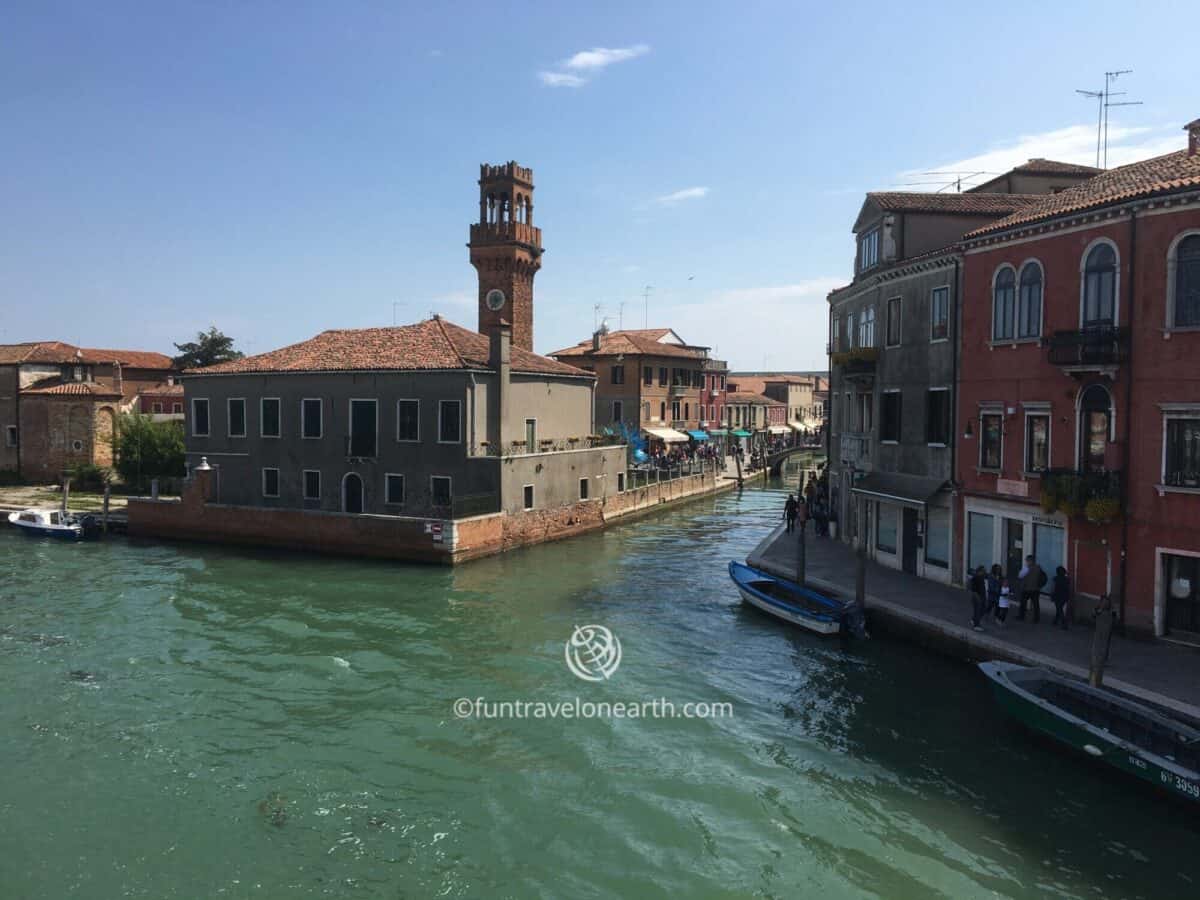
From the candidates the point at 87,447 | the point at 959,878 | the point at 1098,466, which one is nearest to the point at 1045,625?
the point at 1098,466

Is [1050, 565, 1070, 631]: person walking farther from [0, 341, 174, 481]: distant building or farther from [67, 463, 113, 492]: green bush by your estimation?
[0, 341, 174, 481]: distant building

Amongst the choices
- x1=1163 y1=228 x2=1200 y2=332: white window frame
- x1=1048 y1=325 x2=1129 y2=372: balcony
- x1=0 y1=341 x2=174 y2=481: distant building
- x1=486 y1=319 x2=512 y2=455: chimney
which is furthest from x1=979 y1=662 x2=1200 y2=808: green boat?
x1=0 y1=341 x2=174 y2=481: distant building

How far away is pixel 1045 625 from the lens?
15.5m

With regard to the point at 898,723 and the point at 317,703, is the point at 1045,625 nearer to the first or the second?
the point at 898,723

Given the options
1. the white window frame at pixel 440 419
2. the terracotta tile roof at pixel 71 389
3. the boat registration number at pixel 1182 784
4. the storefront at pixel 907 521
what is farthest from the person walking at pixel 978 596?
the terracotta tile roof at pixel 71 389

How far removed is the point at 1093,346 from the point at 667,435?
3812 cm

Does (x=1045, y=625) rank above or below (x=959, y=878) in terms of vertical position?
above

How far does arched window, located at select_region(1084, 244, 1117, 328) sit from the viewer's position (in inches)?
583

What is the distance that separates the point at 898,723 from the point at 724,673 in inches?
134

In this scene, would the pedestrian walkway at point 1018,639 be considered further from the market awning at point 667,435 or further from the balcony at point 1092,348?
the market awning at point 667,435

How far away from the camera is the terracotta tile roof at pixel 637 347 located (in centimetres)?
5281

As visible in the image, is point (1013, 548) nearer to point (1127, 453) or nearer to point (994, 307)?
point (1127, 453)

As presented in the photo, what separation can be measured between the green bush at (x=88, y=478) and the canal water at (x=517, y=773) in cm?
2370

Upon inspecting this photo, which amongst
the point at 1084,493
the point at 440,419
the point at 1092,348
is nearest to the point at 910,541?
the point at 1084,493
